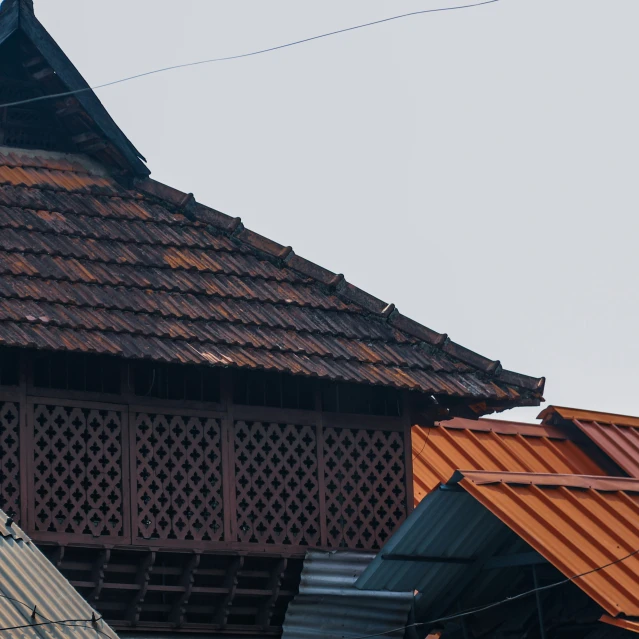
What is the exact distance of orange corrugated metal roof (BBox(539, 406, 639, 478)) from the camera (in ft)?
64.4

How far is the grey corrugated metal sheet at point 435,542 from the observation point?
1422cm

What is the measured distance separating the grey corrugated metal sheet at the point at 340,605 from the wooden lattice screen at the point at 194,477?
202mm

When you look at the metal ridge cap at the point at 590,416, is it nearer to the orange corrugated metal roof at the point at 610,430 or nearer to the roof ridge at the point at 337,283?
the orange corrugated metal roof at the point at 610,430

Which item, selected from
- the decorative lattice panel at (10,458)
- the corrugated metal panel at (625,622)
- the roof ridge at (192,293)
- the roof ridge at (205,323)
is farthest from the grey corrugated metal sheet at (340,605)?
the decorative lattice panel at (10,458)

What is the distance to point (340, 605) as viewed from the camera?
14.9m

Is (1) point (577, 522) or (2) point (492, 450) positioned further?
(2) point (492, 450)

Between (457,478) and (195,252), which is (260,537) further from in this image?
(195,252)

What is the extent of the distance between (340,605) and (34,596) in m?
5.12

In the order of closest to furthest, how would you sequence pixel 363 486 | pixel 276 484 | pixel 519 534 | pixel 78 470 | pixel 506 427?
pixel 519 534 → pixel 78 470 → pixel 276 484 → pixel 363 486 → pixel 506 427

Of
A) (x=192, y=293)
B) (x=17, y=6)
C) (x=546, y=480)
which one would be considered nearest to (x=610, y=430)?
(x=546, y=480)

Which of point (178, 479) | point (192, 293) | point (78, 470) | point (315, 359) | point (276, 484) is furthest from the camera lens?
point (192, 293)

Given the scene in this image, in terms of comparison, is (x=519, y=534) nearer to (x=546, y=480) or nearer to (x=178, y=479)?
(x=546, y=480)

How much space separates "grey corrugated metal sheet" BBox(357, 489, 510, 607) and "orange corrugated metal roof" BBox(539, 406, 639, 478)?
5031mm

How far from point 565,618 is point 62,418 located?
506 cm
